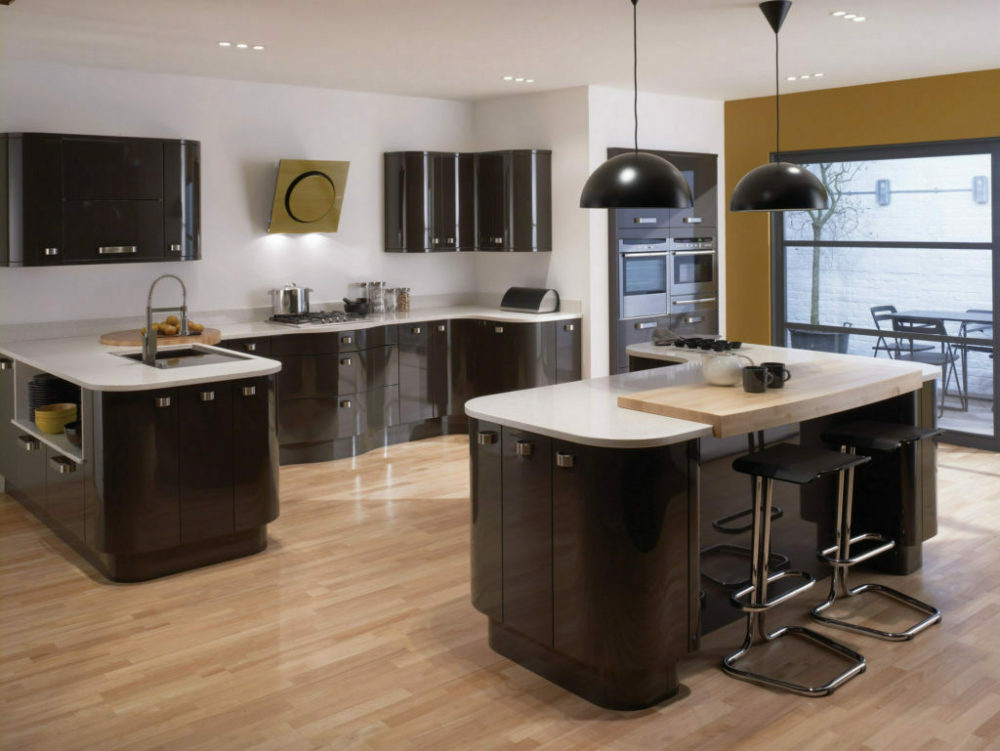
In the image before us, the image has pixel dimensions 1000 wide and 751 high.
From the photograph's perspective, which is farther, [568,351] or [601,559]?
[568,351]

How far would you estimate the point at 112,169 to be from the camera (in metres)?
5.86

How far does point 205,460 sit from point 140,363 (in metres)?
0.70

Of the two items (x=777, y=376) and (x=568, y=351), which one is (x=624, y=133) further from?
(x=777, y=376)

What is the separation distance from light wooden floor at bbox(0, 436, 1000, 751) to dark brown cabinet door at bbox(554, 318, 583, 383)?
2358mm

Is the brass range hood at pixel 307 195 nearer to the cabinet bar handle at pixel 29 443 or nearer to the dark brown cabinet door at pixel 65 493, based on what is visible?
the cabinet bar handle at pixel 29 443

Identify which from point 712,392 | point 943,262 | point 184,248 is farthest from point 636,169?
point 943,262

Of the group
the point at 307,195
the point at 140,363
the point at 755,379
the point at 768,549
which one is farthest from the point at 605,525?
the point at 307,195

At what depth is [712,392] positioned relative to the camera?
3881 millimetres

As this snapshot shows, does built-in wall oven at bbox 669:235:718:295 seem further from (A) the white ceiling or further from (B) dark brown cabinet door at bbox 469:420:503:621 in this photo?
(B) dark brown cabinet door at bbox 469:420:503:621

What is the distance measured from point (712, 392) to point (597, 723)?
1349 mm

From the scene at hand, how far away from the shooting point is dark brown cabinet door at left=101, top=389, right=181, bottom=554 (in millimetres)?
4363

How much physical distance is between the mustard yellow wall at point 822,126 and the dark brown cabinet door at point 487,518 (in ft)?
15.6

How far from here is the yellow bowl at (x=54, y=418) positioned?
492cm

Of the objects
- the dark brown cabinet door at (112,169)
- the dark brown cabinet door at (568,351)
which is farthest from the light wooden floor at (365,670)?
the dark brown cabinet door at (568,351)
